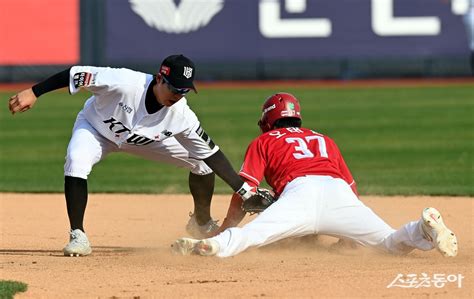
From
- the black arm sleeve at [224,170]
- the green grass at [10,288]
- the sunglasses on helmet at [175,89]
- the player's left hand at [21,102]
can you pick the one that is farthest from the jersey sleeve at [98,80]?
the green grass at [10,288]

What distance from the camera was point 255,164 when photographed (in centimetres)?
669

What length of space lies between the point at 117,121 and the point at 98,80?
1.05ft

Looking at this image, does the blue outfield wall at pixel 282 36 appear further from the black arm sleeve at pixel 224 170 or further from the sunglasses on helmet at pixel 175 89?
the sunglasses on helmet at pixel 175 89

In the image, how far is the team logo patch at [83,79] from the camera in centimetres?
676

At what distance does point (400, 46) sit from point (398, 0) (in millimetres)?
1160

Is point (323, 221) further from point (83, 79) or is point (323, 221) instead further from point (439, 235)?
point (83, 79)

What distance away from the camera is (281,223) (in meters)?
6.24

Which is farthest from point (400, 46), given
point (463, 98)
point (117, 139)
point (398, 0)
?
point (117, 139)

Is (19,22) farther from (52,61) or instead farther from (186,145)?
(186,145)

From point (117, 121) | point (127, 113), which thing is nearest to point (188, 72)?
point (127, 113)

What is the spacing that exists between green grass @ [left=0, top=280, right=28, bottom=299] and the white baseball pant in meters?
1.25

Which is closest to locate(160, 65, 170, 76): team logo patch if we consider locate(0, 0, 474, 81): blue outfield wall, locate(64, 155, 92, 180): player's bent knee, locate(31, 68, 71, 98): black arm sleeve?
locate(31, 68, 71, 98): black arm sleeve

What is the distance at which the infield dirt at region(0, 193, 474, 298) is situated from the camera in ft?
18.1

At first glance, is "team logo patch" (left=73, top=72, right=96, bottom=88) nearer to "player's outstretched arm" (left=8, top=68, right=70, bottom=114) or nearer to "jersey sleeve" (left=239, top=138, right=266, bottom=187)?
"player's outstretched arm" (left=8, top=68, right=70, bottom=114)
